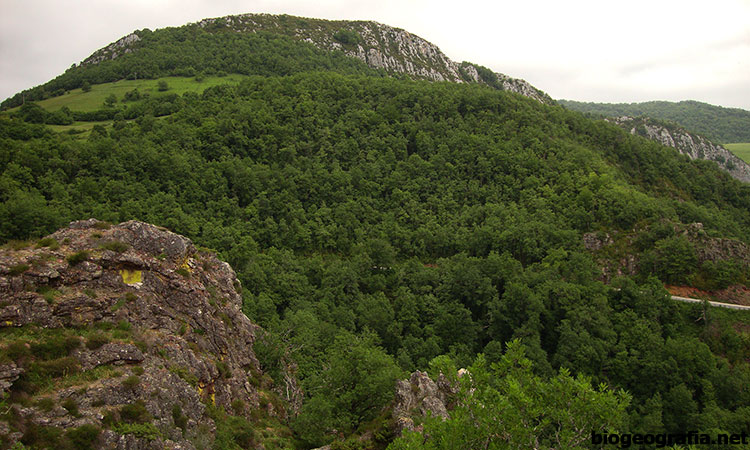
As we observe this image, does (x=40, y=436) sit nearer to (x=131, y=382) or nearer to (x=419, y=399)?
(x=131, y=382)

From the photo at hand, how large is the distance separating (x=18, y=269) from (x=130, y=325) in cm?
687

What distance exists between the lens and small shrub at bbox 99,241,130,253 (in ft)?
92.5

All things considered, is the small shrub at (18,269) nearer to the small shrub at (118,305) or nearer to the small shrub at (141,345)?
the small shrub at (118,305)

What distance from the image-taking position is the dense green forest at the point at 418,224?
51062mm

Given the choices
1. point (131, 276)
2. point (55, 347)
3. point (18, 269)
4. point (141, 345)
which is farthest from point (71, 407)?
point (131, 276)

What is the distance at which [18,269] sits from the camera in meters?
23.3

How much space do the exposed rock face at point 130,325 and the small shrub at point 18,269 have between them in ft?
0.20

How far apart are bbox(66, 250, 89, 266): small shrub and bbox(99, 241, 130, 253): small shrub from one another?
4.39ft

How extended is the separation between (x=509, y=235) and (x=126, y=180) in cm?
7912

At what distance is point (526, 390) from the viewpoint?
19594 mm

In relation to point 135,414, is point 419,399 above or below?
below

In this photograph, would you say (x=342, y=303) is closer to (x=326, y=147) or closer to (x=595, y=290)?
(x=595, y=290)

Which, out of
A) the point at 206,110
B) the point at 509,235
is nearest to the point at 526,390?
the point at 509,235

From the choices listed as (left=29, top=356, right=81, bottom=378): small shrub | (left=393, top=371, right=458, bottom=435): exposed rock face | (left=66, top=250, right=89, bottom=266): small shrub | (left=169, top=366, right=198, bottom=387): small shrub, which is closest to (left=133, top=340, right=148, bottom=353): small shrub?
(left=169, top=366, right=198, bottom=387): small shrub
